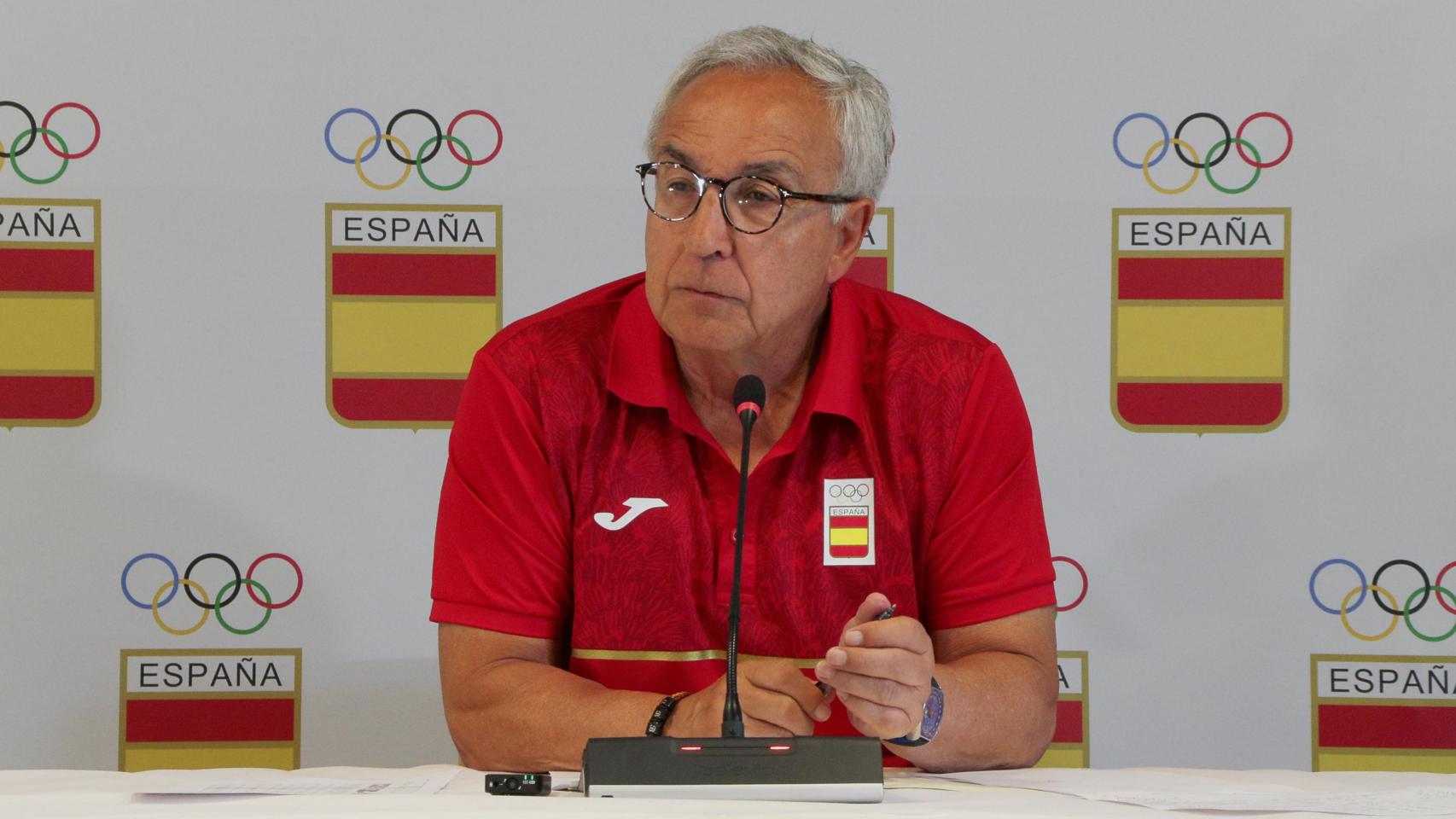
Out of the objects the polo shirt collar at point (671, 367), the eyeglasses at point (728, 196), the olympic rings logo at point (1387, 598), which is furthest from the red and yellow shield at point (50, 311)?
the olympic rings logo at point (1387, 598)

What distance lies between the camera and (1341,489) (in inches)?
99.2

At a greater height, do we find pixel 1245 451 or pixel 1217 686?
pixel 1245 451

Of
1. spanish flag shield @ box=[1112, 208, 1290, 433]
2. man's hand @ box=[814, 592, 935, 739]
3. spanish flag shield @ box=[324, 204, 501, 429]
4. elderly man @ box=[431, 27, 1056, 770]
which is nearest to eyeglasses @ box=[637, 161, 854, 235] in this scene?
elderly man @ box=[431, 27, 1056, 770]

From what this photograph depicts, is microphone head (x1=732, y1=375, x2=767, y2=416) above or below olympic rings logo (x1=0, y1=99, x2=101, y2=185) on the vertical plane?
below

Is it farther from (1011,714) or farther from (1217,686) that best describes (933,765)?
(1217,686)

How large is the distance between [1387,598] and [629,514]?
154 centimetres

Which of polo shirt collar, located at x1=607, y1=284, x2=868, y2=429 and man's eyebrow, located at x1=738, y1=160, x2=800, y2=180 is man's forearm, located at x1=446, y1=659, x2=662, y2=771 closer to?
polo shirt collar, located at x1=607, y1=284, x2=868, y2=429

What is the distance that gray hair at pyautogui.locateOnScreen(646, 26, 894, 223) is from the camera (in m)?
1.76

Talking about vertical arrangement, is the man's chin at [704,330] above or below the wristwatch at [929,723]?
above

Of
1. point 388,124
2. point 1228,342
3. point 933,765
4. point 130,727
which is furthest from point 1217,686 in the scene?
point 130,727

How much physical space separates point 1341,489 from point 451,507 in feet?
5.42

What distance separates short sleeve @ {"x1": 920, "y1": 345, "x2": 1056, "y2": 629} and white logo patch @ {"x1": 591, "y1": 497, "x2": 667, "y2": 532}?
1.17ft

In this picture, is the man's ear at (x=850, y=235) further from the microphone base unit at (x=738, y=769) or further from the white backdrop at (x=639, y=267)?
the microphone base unit at (x=738, y=769)

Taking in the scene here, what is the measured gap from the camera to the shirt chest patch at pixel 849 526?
1745 millimetres
